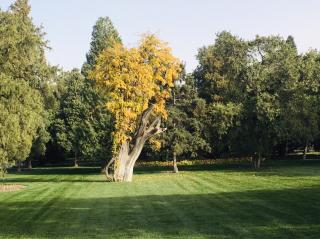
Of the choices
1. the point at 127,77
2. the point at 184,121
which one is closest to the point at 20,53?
the point at 127,77

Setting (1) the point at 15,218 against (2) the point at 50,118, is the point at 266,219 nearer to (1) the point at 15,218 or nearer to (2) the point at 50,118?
(1) the point at 15,218

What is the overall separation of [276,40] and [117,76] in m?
29.0

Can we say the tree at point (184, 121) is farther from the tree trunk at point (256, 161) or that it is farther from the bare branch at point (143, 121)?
the bare branch at point (143, 121)

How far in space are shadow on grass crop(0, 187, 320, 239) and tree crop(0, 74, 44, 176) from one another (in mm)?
9558

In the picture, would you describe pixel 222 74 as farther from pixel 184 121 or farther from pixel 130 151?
pixel 130 151

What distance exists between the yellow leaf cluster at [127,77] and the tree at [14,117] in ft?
19.5

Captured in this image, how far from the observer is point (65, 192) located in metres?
28.9

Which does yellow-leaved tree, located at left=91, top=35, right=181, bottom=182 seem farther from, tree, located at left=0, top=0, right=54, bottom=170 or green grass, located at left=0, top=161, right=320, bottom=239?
green grass, located at left=0, top=161, right=320, bottom=239

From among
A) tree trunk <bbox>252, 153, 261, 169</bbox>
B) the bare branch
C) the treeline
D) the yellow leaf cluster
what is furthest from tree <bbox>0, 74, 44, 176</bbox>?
tree trunk <bbox>252, 153, 261, 169</bbox>

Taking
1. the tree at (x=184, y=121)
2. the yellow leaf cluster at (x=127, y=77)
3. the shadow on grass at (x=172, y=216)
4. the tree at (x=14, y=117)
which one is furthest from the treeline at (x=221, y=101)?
the shadow on grass at (x=172, y=216)

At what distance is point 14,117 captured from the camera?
3312 centimetres

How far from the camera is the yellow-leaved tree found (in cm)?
3722

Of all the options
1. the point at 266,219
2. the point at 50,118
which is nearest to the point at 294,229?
→ the point at 266,219

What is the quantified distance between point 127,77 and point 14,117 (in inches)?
371
